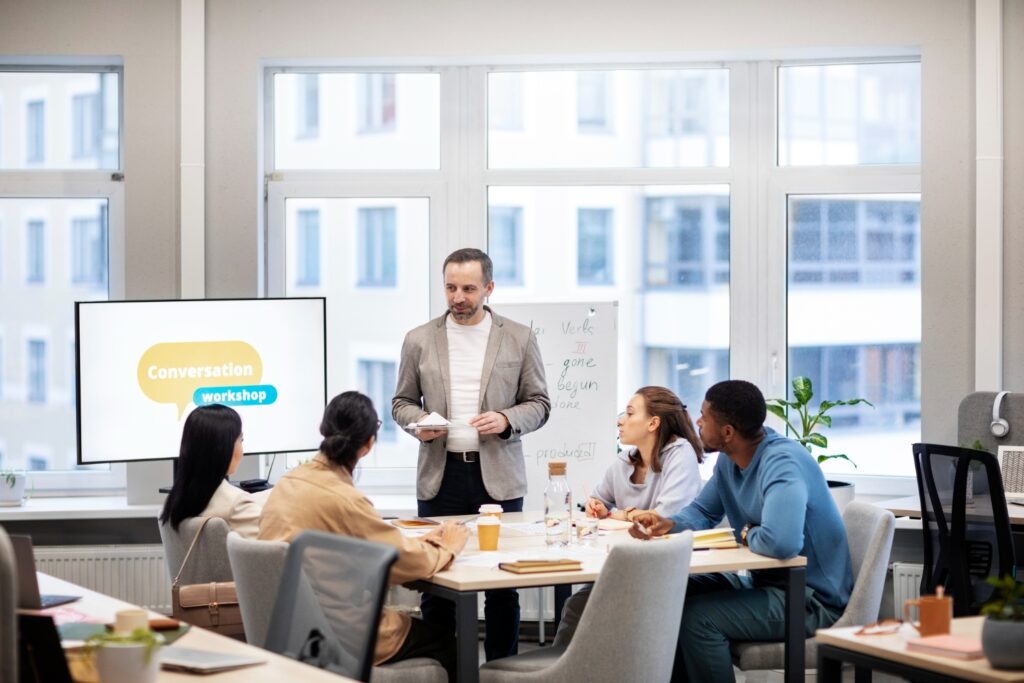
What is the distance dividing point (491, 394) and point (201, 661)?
2.37 m

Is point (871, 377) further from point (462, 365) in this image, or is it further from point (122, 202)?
point (122, 202)

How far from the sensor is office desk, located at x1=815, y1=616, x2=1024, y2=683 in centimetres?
235

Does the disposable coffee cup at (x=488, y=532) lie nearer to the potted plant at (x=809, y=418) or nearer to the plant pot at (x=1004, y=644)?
the plant pot at (x=1004, y=644)

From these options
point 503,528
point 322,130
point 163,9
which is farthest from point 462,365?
point 163,9

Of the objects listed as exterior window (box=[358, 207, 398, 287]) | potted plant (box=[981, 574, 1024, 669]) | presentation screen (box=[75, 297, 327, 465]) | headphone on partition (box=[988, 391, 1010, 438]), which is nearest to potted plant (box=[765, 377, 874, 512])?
headphone on partition (box=[988, 391, 1010, 438])

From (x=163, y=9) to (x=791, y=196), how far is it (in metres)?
3.15

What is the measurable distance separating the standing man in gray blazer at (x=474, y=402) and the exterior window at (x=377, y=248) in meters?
1.47

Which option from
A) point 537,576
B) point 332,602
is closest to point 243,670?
point 332,602

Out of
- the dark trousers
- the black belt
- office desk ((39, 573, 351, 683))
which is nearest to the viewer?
office desk ((39, 573, 351, 683))

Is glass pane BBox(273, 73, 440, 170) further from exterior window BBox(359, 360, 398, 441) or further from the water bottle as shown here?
the water bottle

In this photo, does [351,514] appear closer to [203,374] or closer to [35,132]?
[203,374]

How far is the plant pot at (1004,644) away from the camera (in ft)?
7.59

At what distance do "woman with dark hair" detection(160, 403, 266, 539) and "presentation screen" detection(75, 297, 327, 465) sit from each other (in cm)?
139

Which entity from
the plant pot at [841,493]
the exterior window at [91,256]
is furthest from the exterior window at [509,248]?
the exterior window at [91,256]
